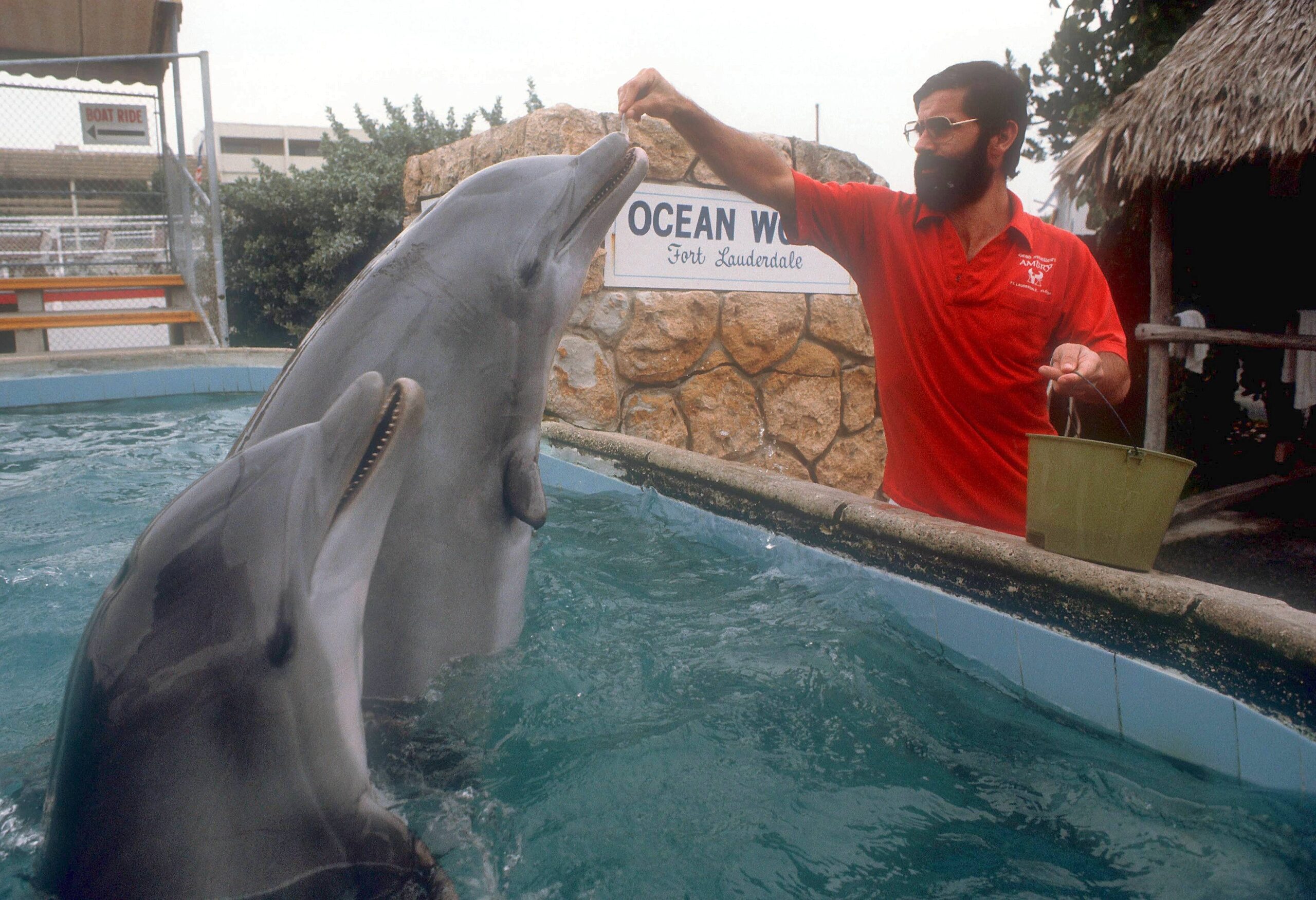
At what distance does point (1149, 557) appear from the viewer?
7.80 ft

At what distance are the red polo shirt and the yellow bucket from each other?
1.39 ft

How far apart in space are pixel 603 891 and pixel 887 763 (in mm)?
770

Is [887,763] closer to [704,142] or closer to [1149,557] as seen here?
[1149,557]

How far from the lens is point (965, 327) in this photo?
2951mm

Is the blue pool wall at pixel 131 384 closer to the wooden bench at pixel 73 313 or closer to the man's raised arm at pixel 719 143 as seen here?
the wooden bench at pixel 73 313

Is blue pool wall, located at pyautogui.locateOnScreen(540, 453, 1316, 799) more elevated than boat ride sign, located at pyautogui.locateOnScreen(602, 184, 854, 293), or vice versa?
boat ride sign, located at pyautogui.locateOnScreen(602, 184, 854, 293)

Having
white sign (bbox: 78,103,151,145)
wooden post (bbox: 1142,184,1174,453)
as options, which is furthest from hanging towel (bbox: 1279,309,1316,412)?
white sign (bbox: 78,103,151,145)

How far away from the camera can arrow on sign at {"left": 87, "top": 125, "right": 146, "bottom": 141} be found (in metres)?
10.1

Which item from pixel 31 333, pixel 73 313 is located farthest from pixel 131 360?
pixel 73 313

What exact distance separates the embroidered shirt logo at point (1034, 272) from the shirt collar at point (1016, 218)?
0.14 ft

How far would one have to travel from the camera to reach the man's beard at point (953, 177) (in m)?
3.00

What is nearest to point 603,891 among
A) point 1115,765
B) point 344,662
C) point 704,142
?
point 344,662

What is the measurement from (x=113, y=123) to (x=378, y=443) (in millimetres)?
10906

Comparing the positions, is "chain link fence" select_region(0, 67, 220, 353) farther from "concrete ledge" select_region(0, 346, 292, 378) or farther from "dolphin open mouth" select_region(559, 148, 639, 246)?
"dolphin open mouth" select_region(559, 148, 639, 246)
